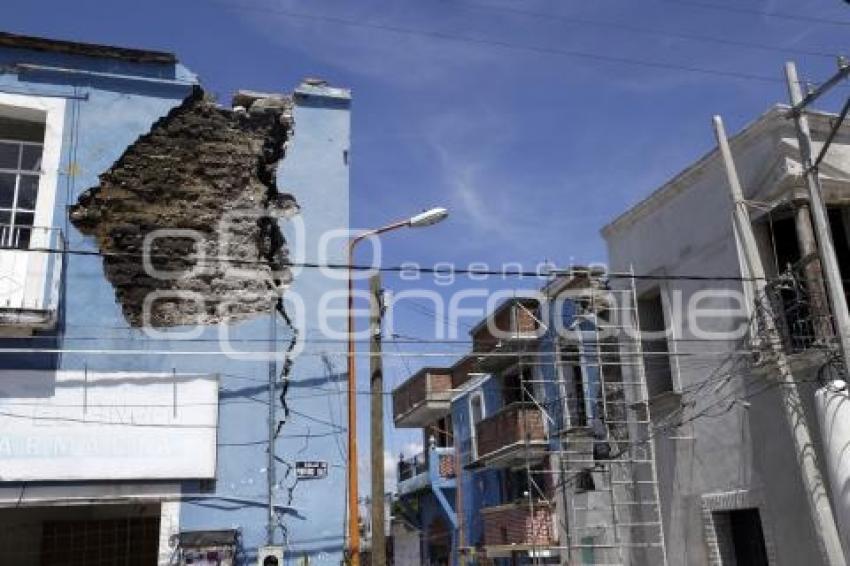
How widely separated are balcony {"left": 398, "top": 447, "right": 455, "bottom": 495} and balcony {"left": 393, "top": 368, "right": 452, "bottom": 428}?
1.64 m

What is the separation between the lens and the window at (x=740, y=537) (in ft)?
41.8

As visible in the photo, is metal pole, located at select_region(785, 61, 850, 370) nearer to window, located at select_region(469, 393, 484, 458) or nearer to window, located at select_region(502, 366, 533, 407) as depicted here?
window, located at select_region(502, 366, 533, 407)

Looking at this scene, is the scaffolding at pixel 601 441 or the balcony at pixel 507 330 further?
the balcony at pixel 507 330

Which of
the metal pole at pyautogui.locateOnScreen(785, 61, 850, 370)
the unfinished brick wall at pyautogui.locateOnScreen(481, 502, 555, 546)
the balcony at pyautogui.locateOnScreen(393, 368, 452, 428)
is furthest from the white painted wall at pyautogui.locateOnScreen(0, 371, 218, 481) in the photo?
the balcony at pyautogui.locateOnScreen(393, 368, 452, 428)

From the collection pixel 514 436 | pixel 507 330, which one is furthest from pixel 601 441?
pixel 507 330

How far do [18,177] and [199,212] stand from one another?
3.01 m

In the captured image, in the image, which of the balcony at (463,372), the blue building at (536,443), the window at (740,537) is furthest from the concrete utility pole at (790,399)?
the balcony at (463,372)

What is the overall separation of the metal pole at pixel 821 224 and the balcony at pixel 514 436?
11919mm

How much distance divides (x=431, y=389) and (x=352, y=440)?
2104 cm

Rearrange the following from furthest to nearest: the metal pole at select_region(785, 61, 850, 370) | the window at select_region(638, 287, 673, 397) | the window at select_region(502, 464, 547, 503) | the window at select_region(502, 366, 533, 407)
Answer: the window at select_region(502, 366, 533, 407) → the window at select_region(502, 464, 547, 503) → the window at select_region(638, 287, 673, 397) → the metal pole at select_region(785, 61, 850, 370)

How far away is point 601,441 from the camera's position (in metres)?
17.6

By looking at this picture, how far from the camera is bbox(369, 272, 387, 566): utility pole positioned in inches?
443

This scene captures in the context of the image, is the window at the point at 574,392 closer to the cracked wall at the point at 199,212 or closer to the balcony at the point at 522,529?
the balcony at the point at 522,529

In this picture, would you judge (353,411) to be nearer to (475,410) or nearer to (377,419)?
(377,419)
